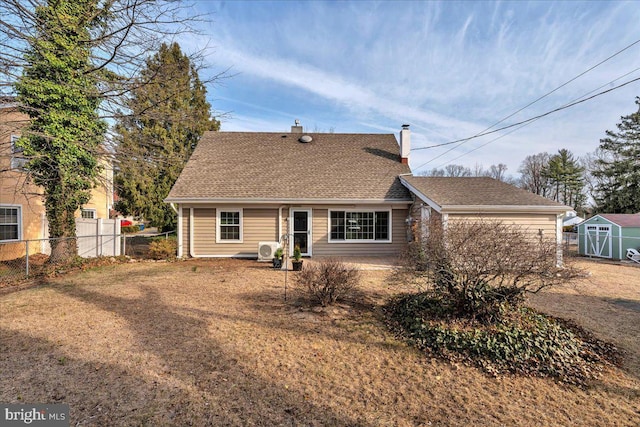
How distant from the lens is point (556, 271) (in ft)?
14.1

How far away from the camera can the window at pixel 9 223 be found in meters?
11.3

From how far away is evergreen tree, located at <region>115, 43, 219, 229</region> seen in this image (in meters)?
7.99

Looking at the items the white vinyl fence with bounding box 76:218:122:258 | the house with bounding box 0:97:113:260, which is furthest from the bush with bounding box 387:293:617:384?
the white vinyl fence with bounding box 76:218:122:258

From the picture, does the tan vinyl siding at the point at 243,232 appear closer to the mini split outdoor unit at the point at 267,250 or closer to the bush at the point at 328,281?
the mini split outdoor unit at the point at 267,250

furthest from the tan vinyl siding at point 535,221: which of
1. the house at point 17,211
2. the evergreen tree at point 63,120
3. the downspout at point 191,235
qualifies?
the house at point 17,211

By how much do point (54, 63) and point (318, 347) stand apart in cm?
990

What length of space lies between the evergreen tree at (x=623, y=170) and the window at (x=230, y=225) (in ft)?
94.8

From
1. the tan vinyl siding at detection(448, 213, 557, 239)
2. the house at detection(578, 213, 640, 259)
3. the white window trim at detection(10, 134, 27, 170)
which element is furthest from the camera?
the house at detection(578, 213, 640, 259)

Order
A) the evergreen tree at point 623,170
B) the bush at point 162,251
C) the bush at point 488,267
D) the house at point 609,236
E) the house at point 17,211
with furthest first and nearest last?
the evergreen tree at point 623,170, the house at point 609,236, the bush at point 162,251, the house at point 17,211, the bush at point 488,267

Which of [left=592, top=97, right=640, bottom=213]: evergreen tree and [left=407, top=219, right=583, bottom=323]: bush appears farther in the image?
[left=592, top=97, right=640, bottom=213]: evergreen tree

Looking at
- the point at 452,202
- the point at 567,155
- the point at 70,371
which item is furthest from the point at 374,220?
the point at 567,155

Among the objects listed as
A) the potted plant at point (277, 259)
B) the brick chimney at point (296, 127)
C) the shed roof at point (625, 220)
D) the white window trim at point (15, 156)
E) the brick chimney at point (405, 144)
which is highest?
the brick chimney at point (296, 127)

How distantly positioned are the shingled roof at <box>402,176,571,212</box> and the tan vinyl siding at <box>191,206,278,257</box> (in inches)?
235

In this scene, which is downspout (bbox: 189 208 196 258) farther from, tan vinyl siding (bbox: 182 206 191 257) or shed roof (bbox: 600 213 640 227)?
shed roof (bbox: 600 213 640 227)
